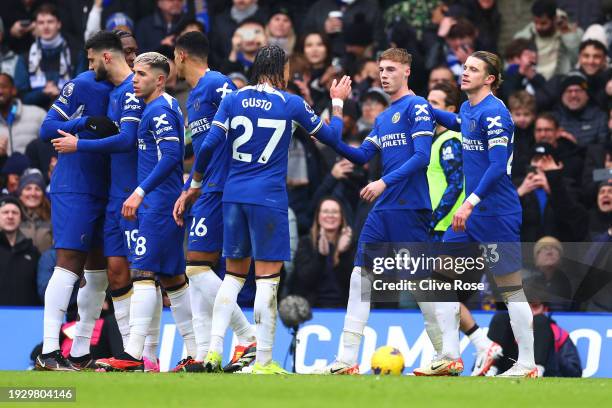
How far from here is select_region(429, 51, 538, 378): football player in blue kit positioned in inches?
476

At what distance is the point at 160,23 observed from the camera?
2028 cm

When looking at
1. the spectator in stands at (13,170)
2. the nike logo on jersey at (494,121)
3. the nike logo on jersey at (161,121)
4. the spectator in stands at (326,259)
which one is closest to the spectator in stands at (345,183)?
the spectator in stands at (326,259)

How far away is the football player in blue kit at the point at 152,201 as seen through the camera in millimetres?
12320

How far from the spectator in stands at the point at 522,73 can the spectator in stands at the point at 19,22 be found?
23.7 feet

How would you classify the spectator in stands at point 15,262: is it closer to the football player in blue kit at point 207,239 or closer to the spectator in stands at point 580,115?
the football player in blue kit at point 207,239

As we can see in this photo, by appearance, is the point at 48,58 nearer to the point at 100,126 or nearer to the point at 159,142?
the point at 100,126

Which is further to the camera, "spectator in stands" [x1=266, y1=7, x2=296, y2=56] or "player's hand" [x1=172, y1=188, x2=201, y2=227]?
"spectator in stands" [x1=266, y1=7, x2=296, y2=56]

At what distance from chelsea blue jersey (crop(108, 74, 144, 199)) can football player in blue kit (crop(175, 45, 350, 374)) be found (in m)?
1.07

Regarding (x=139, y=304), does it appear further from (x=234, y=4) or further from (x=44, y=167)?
(x=234, y=4)

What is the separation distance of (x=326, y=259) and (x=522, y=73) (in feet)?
12.8

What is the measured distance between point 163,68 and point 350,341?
2934 millimetres

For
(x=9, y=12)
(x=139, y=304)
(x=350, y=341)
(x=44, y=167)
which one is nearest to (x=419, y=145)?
(x=350, y=341)

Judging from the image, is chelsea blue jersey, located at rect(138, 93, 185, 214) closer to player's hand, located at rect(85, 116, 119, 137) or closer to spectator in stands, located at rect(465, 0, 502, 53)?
player's hand, located at rect(85, 116, 119, 137)

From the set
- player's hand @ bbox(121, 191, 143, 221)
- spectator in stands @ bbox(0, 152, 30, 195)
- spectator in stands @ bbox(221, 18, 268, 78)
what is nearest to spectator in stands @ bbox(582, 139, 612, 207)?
spectator in stands @ bbox(221, 18, 268, 78)
